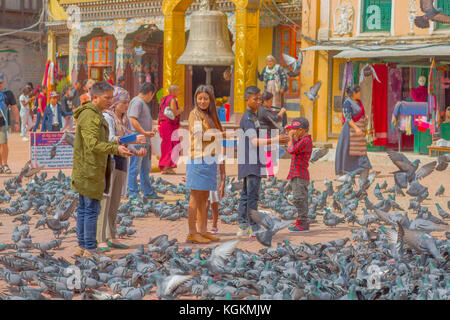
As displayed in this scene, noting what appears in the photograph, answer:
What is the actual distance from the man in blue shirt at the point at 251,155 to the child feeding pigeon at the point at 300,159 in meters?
0.43

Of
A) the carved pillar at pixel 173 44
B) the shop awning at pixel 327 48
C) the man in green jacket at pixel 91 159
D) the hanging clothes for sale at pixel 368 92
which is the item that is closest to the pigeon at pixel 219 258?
the man in green jacket at pixel 91 159

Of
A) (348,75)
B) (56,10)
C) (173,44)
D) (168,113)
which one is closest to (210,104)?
(168,113)

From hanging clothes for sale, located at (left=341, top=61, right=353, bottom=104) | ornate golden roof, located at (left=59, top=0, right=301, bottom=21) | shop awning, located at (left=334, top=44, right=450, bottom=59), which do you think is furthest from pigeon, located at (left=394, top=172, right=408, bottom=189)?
ornate golden roof, located at (left=59, top=0, right=301, bottom=21)

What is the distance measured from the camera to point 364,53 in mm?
16812

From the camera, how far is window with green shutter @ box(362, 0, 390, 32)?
684 inches

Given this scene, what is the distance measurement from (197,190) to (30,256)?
2.03 meters

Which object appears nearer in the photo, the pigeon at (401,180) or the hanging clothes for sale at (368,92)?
the pigeon at (401,180)

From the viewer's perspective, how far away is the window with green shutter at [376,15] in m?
17.4

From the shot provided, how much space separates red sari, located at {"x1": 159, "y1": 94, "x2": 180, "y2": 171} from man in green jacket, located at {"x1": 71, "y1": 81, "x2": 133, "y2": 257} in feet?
A: 21.6

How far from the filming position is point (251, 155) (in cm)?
855

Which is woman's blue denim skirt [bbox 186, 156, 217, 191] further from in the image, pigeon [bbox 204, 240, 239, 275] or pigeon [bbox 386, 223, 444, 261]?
pigeon [bbox 386, 223, 444, 261]

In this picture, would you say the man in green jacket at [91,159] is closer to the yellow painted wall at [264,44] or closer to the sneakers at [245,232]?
the sneakers at [245,232]

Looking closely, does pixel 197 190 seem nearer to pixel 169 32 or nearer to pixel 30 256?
pixel 30 256

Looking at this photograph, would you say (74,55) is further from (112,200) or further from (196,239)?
(196,239)
